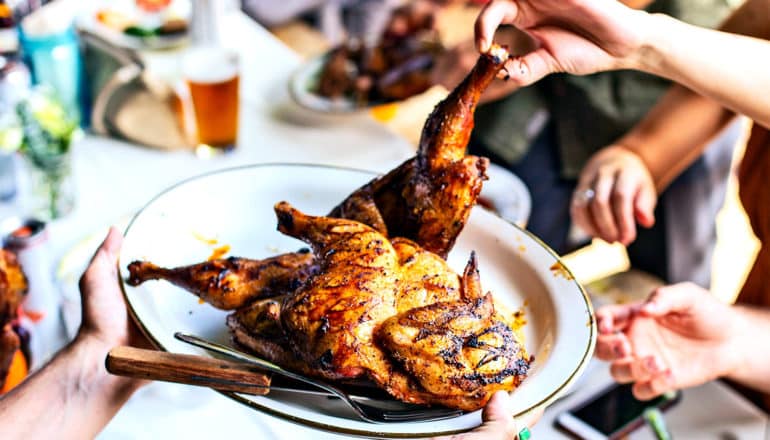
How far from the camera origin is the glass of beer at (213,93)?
178cm

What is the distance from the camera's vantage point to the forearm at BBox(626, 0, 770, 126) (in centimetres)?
110

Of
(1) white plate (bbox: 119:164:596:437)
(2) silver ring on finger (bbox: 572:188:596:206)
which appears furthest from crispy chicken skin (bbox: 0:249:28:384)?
(2) silver ring on finger (bbox: 572:188:596:206)

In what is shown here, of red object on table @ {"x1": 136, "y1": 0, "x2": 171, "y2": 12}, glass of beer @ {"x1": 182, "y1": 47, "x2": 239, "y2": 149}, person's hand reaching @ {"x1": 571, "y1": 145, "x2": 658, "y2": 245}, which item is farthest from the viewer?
red object on table @ {"x1": 136, "y1": 0, "x2": 171, "y2": 12}

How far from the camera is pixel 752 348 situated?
1.39m

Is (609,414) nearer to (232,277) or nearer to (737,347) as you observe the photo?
(737,347)

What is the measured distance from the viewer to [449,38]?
4.29 metres

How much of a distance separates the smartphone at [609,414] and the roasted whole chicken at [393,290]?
0.35 meters

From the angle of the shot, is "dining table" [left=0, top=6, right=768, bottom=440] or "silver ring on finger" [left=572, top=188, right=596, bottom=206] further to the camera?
"silver ring on finger" [left=572, top=188, right=596, bottom=206]

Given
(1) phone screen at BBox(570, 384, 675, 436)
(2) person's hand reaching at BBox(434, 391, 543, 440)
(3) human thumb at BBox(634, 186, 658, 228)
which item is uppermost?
(2) person's hand reaching at BBox(434, 391, 543, 440)

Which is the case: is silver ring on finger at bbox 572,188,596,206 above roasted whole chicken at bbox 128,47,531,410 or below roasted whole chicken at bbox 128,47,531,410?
below

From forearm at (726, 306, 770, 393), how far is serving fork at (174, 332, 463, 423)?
807mm

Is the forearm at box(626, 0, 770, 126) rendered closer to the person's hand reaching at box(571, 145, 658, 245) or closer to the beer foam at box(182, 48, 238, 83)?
the person's hand reaching at box(571, 145, 658, 245)

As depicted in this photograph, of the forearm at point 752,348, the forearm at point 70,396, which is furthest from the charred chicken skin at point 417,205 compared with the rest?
the forearm at point 752,348

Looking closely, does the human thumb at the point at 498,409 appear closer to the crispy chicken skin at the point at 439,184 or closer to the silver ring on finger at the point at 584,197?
the crispy chicken skin at the point at 439,184
